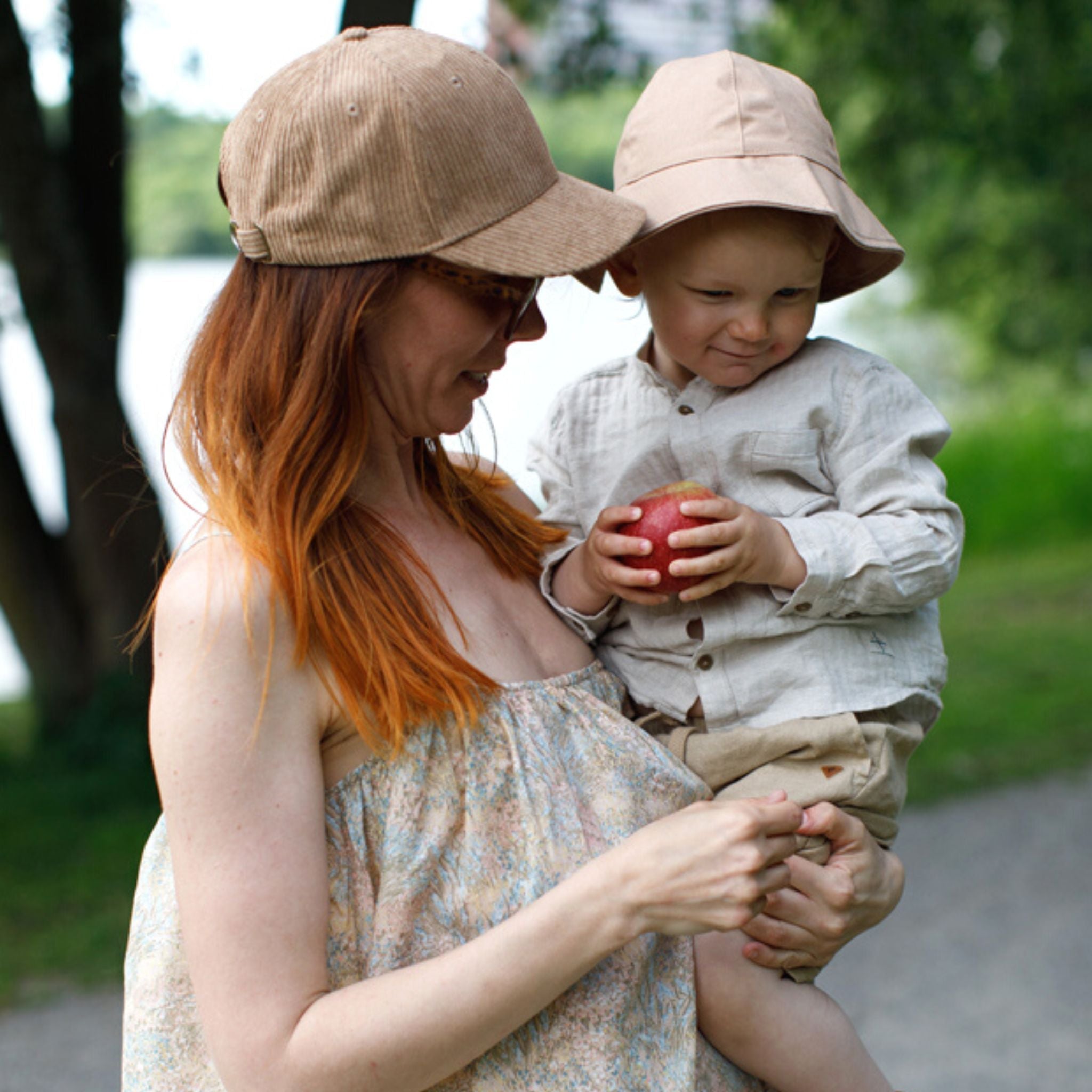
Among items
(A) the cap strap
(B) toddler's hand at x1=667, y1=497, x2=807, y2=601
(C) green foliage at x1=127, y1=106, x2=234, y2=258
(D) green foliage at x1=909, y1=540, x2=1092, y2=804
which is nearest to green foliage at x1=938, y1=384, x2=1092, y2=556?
(D) green foliage at x1=909, y1=540, x2=1092, y2=804

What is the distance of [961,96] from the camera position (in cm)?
744

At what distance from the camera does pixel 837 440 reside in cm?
193

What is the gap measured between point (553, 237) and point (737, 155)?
0.41m

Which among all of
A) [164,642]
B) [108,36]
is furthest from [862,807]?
[108,36]

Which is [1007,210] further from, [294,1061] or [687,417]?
[294,1061]

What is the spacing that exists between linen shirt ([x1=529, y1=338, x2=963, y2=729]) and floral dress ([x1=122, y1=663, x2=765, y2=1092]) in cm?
29

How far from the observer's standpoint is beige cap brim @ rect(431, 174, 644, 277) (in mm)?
1591

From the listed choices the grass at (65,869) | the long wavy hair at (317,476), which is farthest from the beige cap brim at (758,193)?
the grass at (65,869)

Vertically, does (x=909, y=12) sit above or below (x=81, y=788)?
above

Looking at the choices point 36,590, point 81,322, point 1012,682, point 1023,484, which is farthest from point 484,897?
point 1023,484

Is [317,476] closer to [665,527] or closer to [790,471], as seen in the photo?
[665,527]

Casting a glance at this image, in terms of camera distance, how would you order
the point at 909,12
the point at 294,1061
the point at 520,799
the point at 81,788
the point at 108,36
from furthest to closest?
the point at 909,12 → the point at 81,788 → the point at 108,36 → the point at 520,799 → the point at 294,1061

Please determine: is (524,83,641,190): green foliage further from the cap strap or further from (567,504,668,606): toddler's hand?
the cap strap

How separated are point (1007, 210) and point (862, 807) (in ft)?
43.9
